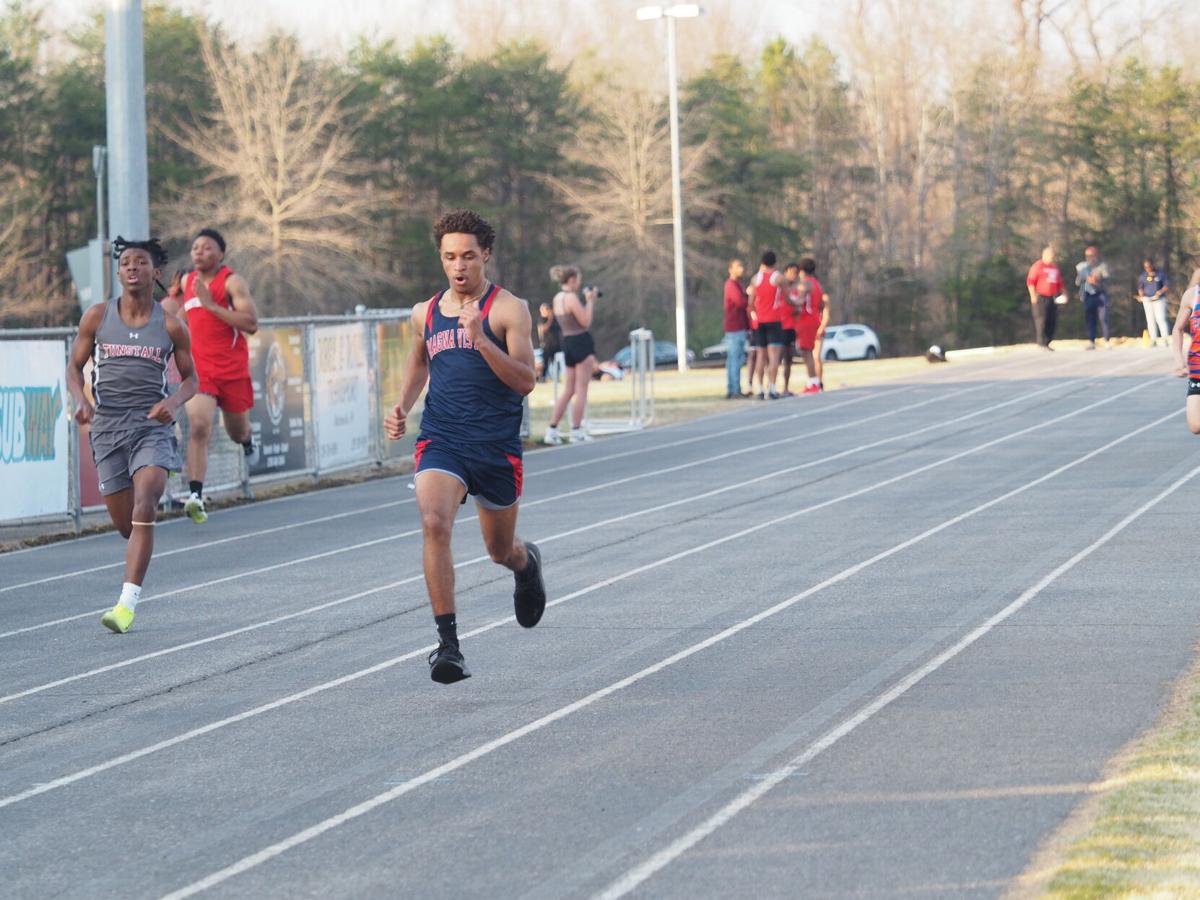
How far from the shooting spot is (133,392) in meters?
9.77

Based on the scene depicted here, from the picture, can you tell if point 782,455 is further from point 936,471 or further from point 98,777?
point 98,777

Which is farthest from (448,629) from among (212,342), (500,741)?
(212,342)

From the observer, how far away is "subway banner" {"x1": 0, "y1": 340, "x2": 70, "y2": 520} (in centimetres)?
1385

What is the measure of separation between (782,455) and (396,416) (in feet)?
36.4

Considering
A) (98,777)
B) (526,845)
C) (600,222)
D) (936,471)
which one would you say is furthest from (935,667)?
(600,222)

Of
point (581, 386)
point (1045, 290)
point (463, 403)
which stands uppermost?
point (1045, 290)

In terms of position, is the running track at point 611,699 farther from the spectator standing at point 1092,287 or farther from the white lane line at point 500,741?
the spectator standing at point 1092,287

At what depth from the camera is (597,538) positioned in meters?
12.7

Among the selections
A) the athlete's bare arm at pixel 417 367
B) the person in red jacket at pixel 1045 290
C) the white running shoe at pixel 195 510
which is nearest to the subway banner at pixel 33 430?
the white running shoe at pixel 195 510

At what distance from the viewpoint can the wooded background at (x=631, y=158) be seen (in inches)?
2389

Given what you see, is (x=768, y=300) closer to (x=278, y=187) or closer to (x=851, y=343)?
(x=851, y=343)

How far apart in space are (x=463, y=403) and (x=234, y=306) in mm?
6098

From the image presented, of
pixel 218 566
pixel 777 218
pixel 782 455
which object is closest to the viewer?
pixel 218 566

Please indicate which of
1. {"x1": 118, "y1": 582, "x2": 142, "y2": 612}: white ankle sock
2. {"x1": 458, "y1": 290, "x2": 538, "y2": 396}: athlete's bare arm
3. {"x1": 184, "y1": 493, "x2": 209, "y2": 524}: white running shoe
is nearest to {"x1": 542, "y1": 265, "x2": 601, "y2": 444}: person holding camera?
{"x1": 184, "y1": 493, "x2": 209, "y2": 524}: white running shoe
